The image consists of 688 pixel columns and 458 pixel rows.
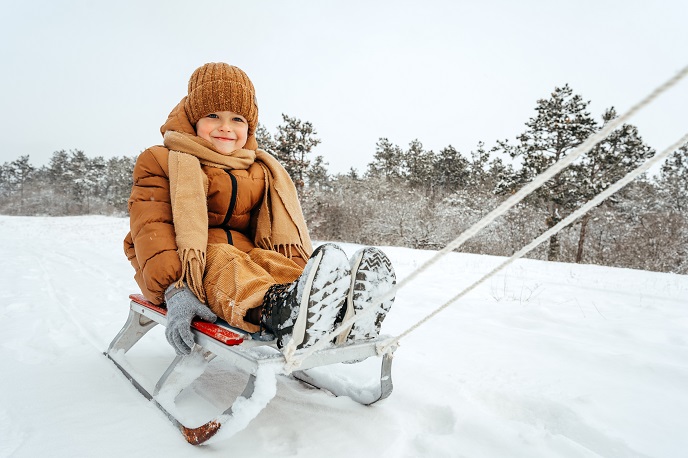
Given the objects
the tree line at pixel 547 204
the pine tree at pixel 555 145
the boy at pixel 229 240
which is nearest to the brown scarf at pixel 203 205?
the boy at pixel 229 240

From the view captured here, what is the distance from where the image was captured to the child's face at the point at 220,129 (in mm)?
2219

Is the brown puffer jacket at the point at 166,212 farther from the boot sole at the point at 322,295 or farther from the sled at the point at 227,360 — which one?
the boot sole at the point at 322,295

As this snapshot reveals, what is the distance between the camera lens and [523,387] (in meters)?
1.89

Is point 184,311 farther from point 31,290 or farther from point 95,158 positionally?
point 95,158

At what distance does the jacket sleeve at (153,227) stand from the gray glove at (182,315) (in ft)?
0.24

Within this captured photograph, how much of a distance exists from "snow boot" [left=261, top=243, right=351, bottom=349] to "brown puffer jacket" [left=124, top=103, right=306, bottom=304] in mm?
596

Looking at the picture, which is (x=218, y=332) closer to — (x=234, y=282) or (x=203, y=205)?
(x=234, y=282)

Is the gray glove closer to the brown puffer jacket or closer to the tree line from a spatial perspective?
the brown puffer jacket

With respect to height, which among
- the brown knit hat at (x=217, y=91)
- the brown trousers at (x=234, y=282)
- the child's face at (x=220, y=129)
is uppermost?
the brown knit hat at (x=217, y=91)

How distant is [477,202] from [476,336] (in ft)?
77.7

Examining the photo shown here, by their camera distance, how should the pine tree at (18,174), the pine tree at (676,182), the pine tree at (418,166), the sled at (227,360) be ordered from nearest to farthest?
the sled at (227,360), the pine tree at (676,182), the pine tree at (418,166), the pine tree at (18,174)

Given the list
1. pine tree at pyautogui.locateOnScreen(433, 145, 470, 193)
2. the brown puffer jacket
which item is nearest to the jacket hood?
the brown puffer jacket

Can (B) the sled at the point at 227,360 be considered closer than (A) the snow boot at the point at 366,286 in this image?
Yes

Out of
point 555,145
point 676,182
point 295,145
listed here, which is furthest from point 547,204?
point 295,145
